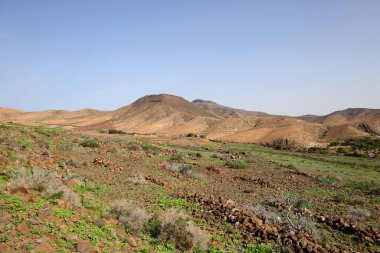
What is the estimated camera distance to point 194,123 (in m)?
88.1

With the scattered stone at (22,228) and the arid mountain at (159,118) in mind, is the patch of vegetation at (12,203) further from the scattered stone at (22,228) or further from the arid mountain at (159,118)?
the arid mountain at (159,118)

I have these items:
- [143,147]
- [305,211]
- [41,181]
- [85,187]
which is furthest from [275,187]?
[143,147]

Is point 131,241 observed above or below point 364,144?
below

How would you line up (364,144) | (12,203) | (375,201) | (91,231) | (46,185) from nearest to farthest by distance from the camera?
(91,231) < (12,203) < (46,185) < (375,201) < (364,144)

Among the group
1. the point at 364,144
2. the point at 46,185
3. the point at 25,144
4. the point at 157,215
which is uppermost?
the point at 25,144

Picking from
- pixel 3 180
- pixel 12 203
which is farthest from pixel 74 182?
pixel 12 203

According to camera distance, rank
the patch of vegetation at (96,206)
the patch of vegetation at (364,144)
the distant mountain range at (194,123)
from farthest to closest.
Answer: the distant mountain range at (194,123) < the patch of vegetation at (364,144) < the patch of vegetation at (96,206)

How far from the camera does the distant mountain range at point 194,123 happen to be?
198 ft

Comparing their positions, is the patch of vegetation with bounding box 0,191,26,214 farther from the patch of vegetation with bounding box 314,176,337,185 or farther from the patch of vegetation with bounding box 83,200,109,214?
the patch of vegetation with bounding box 314,176,337,185

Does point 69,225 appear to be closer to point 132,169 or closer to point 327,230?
point 327,230

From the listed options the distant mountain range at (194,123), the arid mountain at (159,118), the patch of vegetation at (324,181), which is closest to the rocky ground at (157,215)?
the patch of vegetation at (324,181)

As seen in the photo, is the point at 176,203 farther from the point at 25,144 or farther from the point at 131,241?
the point at 25,144

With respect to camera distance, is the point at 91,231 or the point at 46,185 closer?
the point at 91,231

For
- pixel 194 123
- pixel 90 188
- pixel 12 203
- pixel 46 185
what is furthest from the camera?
pixel 194 123
